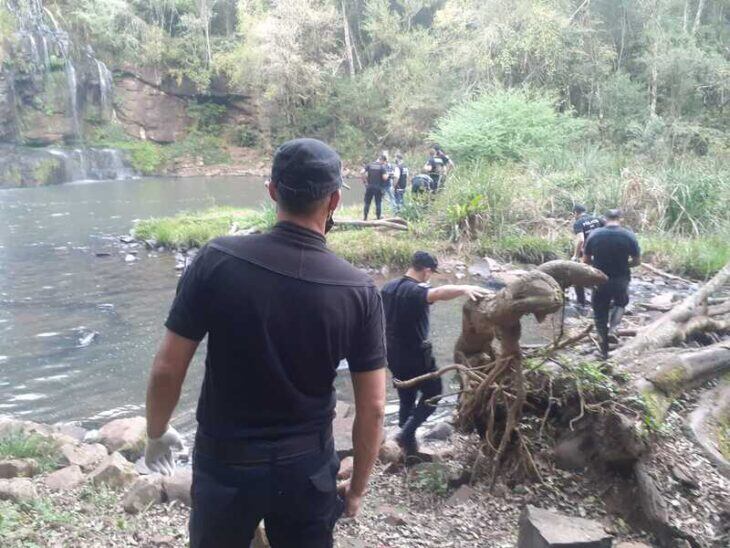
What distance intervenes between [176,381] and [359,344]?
1.97ft

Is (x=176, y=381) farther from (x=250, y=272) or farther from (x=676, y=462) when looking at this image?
(x=676, y=462)

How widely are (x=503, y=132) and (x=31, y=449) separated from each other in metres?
18.6

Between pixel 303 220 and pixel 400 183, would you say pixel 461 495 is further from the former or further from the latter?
pixel 400 183

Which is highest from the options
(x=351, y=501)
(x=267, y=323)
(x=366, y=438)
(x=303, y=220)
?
(x=303, y=220)

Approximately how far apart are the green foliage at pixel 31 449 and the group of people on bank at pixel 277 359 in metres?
3.57

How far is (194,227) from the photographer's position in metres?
17.0

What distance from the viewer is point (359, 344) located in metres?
2.29

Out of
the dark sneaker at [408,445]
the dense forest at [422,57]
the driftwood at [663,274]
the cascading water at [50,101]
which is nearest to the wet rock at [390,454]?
the dark sneaker at [408,445]

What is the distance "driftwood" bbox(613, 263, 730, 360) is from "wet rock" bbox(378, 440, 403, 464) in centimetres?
227

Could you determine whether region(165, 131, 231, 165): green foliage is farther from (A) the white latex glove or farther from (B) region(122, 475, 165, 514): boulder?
(A) the white latex glove

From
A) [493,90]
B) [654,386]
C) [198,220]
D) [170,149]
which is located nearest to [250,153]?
[170,149]

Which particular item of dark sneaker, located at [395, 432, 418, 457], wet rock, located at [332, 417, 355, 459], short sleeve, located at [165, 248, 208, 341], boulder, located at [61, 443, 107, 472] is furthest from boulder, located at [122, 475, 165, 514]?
short sleeve, located at [165, 248, 208, 341]

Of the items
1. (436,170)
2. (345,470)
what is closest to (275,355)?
(345,470)

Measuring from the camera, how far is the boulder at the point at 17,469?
16.2 ft
